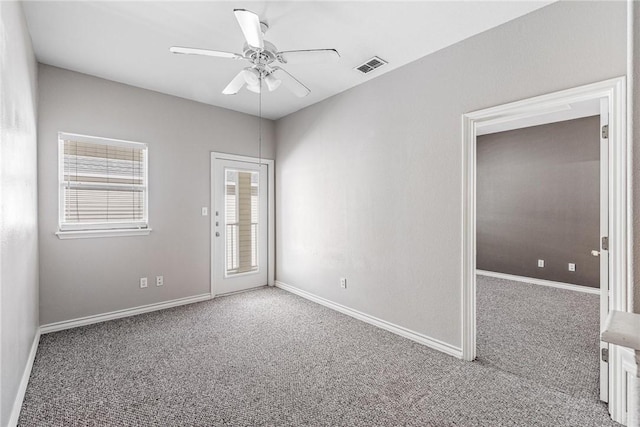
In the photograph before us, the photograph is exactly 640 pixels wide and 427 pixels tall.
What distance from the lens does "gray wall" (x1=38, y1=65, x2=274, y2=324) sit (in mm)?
3117

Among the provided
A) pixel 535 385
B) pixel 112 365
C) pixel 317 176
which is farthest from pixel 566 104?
pixel 112 365

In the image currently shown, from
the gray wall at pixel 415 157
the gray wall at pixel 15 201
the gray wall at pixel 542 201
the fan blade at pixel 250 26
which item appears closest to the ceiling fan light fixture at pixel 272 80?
the fan blade at pixel 250 26

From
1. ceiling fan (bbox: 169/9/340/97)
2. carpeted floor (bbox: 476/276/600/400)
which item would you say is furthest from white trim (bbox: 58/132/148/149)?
carpeted floor (bbox: 476/276/600/400)

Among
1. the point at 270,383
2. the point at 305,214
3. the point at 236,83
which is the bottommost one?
the point at 270,383

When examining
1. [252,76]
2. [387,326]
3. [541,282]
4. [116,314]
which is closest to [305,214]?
[387,326]

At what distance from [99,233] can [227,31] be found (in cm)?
258

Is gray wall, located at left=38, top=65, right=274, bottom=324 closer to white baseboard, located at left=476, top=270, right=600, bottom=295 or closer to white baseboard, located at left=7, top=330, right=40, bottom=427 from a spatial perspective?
white baseboard, located at left=7, top=330, right=40, bottom=427

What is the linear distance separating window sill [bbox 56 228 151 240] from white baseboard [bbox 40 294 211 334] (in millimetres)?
881

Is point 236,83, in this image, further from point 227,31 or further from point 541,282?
point 541,282

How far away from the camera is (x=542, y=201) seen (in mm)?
4996

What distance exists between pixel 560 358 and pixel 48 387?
402cm

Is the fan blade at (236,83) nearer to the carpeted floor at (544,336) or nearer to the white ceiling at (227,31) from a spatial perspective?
the white ceiling at (227,31)

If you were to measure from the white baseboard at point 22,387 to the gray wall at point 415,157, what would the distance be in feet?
9.44

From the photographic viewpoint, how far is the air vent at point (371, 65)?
2.95 meters
